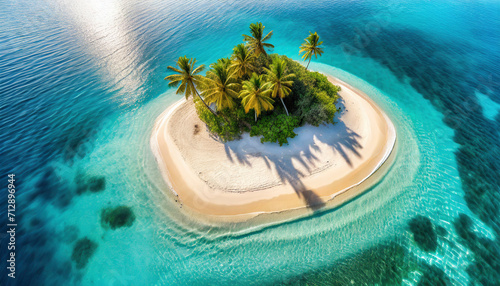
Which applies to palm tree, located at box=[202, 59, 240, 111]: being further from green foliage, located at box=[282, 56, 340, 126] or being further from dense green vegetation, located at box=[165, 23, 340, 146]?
green foliage, located at box=[282, 56, 340, 126]

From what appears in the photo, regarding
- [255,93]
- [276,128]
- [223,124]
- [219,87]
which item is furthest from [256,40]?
[276,128]

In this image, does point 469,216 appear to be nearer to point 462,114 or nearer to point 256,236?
point 462,114

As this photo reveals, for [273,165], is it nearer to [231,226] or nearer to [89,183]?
[231,226]

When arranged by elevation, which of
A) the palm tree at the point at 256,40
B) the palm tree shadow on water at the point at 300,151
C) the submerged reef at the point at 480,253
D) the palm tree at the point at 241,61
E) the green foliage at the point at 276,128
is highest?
the palm tree at the point at 256,40

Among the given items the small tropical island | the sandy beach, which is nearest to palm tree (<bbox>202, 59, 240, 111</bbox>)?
A: the small tropical island

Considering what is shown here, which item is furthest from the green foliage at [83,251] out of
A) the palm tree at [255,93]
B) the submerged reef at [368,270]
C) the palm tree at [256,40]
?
the palm tree at [256,40]

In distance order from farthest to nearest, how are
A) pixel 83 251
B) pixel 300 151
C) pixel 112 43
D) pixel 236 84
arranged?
1. pixel 112 43
2. pixel 300 151
3. pixel 236 84
4. pixel 83 251

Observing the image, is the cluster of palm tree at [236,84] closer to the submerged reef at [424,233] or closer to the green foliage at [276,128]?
the green foliage at [276,128]
